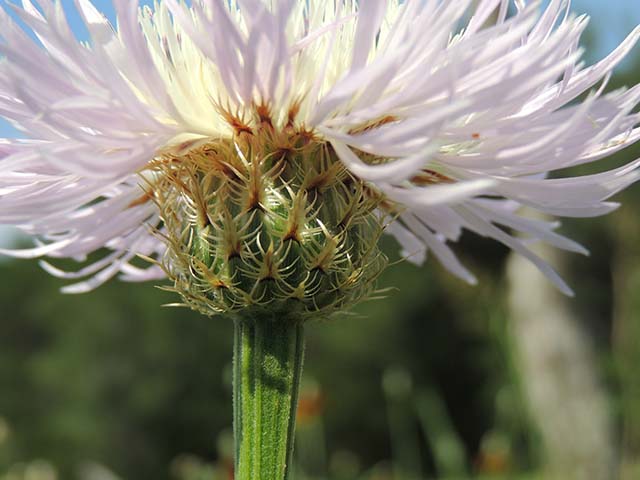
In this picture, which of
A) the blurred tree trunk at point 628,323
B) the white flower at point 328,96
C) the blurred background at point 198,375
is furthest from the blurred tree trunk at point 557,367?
the blurred background at point 198,375

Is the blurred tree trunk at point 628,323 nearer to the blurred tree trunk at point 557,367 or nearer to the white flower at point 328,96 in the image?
the blurred tree trunk at point 557,367

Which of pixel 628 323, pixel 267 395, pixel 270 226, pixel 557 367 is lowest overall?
pixel 267 395

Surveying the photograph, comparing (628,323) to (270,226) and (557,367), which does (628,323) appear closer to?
(557,367)

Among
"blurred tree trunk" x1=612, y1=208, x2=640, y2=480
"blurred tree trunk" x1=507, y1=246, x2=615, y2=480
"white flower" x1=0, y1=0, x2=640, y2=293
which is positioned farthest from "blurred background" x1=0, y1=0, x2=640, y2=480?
"white flower" x1=0, y1=0, x2=640, y2=293

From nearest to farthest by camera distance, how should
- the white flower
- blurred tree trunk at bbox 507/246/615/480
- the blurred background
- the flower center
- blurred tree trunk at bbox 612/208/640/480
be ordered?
1. the white flower
2. the flower center
3. blurred tree trunk at bbox 507/246/615/480
4. blurred tree trunk at bbox 612/208/640/480
5. the blurred background

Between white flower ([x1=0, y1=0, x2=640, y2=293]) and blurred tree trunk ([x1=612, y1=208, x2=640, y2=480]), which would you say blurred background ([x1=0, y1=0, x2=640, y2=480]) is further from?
white flower ([x1=0, y1=0, x2=640, y2=293])

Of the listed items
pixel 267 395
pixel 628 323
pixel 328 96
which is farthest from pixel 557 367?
pixel 628 323
